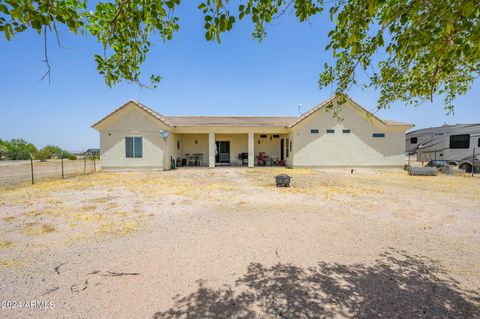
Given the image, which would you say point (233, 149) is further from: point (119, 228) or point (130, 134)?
point (119, 228)

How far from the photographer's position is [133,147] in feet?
51.7

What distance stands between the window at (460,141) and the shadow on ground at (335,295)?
1840cm

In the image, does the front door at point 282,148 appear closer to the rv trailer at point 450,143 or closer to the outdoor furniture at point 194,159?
the outdoor furniture at point 194,159

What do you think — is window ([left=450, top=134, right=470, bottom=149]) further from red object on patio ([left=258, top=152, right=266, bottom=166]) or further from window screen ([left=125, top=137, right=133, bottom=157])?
window screen ([left=125, top=137, right=133, bottom=157])

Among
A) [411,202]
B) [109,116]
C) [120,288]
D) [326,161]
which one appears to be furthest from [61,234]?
[326,161]

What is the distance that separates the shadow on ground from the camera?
225cm

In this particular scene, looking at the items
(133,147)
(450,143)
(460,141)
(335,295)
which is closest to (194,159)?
(133,147)

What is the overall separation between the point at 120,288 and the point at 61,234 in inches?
107

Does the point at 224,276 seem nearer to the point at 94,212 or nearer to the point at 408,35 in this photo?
the point at 408,35

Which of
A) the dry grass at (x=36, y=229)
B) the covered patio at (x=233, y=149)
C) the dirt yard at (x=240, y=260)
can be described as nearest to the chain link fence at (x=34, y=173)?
the dirt yard at (x=240, y=260)

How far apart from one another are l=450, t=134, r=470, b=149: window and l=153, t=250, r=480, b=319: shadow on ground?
1840cm

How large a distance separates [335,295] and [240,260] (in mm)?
1386

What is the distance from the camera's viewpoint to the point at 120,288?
2.64m

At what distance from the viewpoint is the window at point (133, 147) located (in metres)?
15.7
